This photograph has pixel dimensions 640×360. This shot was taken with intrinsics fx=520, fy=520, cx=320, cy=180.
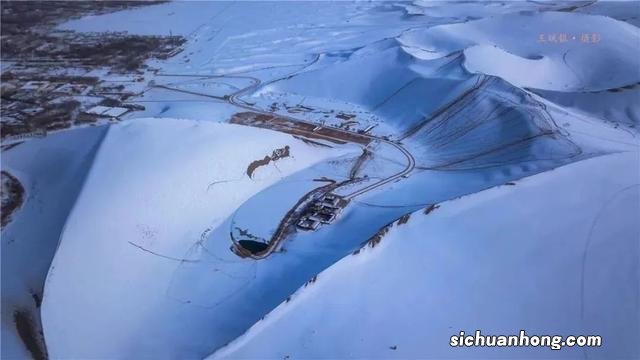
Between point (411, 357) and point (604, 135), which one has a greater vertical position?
point (604, 135)

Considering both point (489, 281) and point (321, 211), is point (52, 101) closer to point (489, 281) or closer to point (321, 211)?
point (321, 211)

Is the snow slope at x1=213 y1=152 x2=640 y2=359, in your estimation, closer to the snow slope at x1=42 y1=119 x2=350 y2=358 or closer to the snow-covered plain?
the snow-covered plain

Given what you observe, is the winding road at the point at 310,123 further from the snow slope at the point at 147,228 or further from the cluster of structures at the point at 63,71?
the cluster of structures at the point at 63,71

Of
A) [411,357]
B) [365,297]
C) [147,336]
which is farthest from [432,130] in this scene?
[147,336]

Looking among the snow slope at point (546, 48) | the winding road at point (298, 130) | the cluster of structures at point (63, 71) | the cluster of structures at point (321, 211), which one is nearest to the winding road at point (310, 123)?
the winding road at point (298, 130)

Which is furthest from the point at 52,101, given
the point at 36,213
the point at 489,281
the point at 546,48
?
the point at 546,48

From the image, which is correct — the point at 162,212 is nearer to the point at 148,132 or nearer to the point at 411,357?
the point at 148,132

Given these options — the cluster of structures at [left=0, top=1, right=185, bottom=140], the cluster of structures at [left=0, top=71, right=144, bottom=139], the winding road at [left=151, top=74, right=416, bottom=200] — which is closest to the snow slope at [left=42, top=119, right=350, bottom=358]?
the winding road at [left=151, top=74, right=416, bottom=200]
